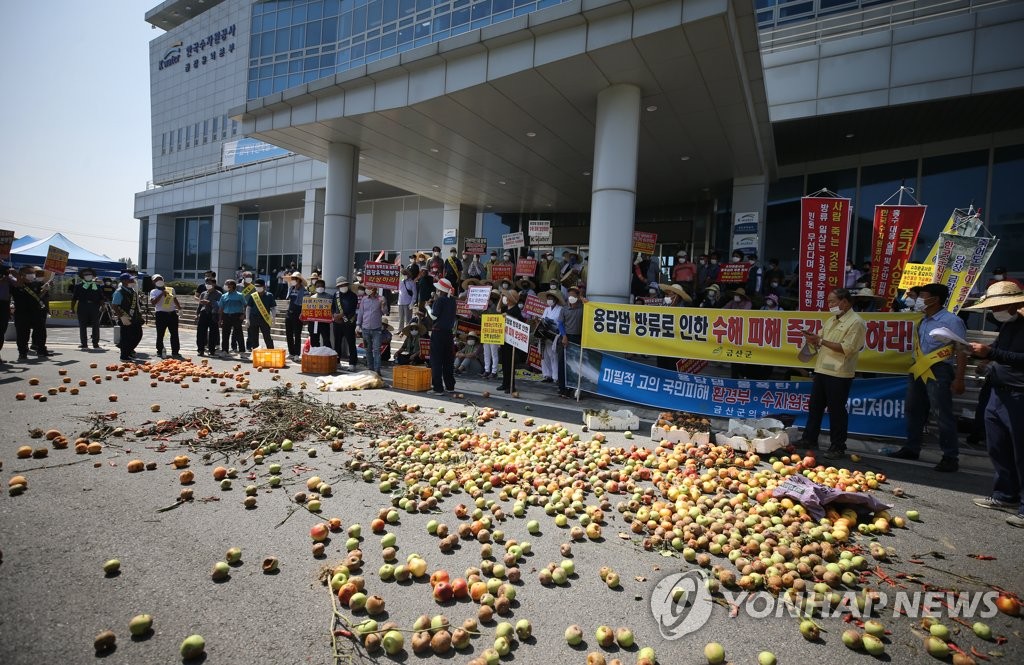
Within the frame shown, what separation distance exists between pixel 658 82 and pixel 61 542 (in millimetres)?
11386

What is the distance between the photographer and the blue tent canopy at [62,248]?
21.8 metres

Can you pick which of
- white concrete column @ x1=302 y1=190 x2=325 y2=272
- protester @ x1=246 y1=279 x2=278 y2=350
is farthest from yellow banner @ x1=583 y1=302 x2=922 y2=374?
white concrete column @ x1=302 y1=190 x2=325 y2=272

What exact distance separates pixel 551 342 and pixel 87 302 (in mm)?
12495

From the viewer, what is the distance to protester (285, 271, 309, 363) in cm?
1344

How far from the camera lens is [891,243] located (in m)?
9.08

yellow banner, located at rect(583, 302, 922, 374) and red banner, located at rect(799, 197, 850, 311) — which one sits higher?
red banner, located at rect(799, 197, 850, 311)

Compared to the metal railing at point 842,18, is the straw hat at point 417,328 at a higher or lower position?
lower

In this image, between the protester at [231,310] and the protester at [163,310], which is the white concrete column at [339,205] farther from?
the protester at [163,310]

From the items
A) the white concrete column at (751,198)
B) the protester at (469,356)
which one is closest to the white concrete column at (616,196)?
the protester at (469,356)

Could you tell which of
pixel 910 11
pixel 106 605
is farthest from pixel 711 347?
pixel 910 11

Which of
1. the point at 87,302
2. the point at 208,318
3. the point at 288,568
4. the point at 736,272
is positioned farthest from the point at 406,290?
the point at 288,568

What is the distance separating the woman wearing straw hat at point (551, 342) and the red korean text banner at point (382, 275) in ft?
18.7

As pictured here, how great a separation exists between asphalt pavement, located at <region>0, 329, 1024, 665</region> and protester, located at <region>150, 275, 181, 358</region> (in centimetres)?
761

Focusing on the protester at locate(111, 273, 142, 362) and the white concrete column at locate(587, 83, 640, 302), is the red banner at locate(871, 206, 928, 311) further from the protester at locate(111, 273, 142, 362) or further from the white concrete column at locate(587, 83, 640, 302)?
the protester at locate(111, 273, 142, 362)
